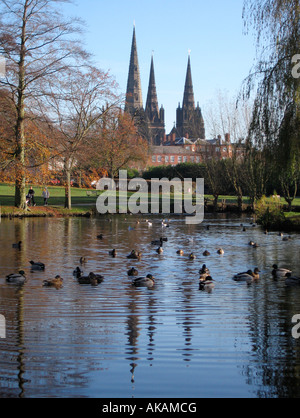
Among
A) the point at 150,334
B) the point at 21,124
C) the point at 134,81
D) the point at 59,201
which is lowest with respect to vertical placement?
the point at 150,334

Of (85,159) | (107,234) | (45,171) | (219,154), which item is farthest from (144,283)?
(219,154)

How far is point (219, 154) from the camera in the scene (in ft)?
181

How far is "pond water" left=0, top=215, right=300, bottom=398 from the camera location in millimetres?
7082

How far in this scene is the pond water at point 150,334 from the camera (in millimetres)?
7082

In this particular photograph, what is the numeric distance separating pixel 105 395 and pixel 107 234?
2204 cm

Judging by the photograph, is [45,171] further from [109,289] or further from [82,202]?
[109,289]

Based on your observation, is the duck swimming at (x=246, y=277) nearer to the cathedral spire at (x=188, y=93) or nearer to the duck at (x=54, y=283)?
the duck at (x=54, y=283)

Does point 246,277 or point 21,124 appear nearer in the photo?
point 246,277

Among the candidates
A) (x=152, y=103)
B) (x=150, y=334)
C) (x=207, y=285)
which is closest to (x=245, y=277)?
Result: (x=207, y=285)

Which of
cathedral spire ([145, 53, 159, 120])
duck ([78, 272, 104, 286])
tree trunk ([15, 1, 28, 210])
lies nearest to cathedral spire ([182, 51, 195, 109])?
cathedral spire ([145, 53, 159, 120])

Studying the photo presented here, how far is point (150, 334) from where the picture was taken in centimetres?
928

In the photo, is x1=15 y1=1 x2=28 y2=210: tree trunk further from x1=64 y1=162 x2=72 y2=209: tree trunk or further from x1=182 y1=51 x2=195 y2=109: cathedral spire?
x1=182 y1=51 x2=195 y2=109: cathedral spire

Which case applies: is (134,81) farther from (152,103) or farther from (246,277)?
(246,277)

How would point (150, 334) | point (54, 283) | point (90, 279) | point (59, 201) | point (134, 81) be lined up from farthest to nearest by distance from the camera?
point (134, 81) < point (59, 201) < point (90, 279) < point (54, 283) < point (150, 334)
